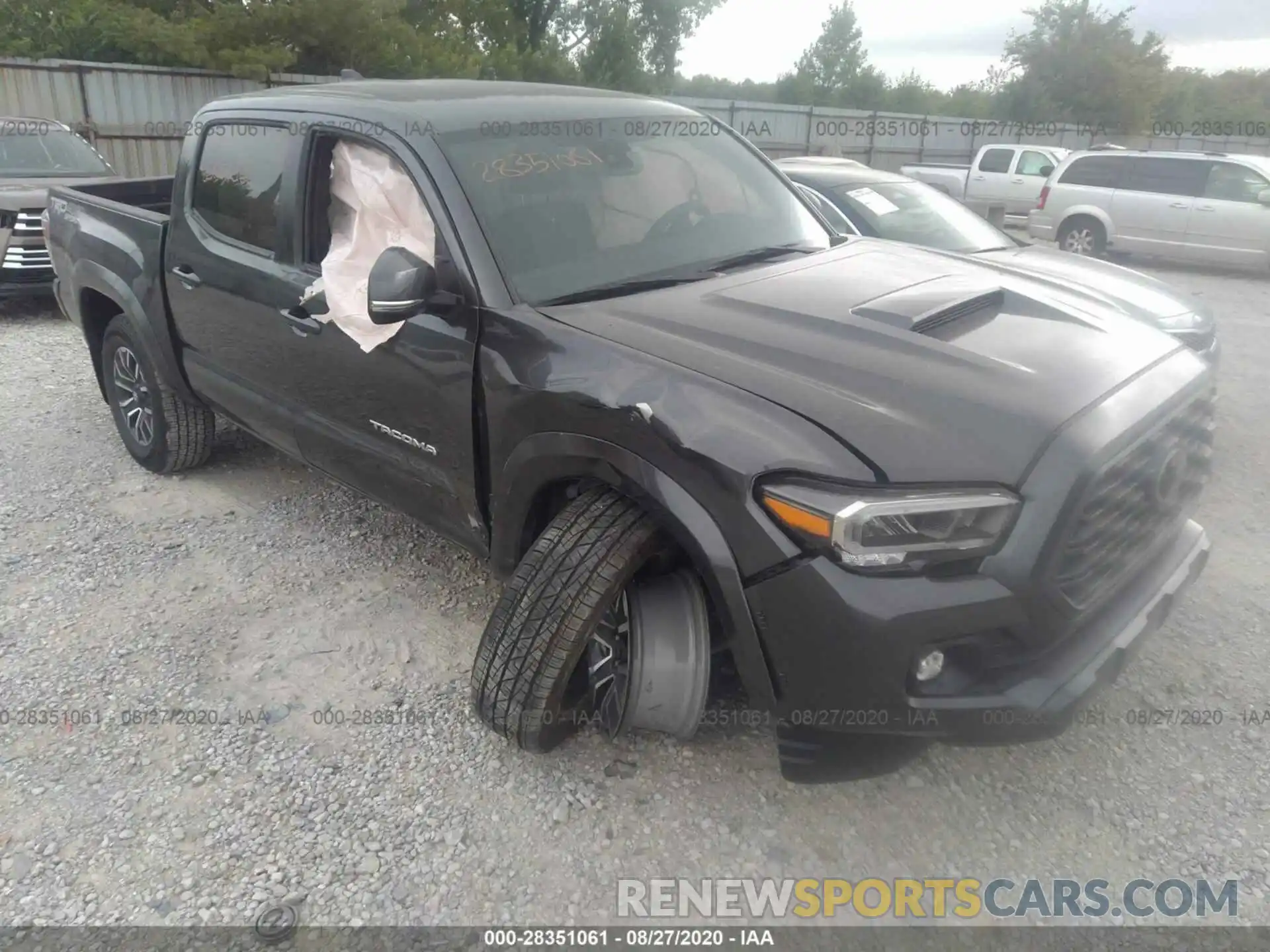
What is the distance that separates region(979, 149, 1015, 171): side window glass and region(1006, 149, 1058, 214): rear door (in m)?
0.15

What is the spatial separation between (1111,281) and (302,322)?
3.82 metres

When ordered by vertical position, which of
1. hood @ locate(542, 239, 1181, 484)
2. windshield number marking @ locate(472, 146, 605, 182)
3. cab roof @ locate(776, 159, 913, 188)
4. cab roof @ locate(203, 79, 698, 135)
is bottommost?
hood @ locate(542, 239, 1181, 484)

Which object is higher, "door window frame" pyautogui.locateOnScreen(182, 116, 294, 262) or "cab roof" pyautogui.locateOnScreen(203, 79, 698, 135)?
"cab roof" pyautogui.locateOnScreen(203, 79, 698, 135)

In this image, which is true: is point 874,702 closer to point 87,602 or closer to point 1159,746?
point 1159,746

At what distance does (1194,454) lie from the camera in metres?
2.65

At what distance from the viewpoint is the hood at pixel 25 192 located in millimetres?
7832

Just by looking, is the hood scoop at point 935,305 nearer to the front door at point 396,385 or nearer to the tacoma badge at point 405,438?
the front door at point 396,385

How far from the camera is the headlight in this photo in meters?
2.01

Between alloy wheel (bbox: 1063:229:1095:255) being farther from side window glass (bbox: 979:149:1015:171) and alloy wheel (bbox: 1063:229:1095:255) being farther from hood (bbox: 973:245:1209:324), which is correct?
hood (bbox: 973:245:1209:324)

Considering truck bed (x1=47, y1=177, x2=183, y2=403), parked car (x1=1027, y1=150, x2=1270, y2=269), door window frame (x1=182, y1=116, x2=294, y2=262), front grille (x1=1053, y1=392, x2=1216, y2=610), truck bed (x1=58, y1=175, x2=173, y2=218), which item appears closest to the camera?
front grille (x1=1053, y1=392, x2=1216, y2=610)

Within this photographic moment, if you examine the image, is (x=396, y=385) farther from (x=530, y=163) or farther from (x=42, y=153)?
(x=42, y=153)

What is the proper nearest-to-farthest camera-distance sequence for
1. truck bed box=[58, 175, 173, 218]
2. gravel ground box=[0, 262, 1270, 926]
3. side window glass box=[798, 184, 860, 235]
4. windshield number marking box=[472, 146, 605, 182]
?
gravel ground box=[0, 262, 1270, 926]
windshield number marking box=[472, 146, 605, 182]
truck bed box=[58, 175, 173, 218]
side window glass box=[798, 184, 860, 235]

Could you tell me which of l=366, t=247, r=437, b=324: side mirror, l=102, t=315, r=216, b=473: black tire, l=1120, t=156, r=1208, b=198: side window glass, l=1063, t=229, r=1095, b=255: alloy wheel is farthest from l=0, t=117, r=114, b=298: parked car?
l=1120, t=156, r=1208, b=198: side window glass

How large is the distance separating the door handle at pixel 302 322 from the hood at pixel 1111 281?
248 cm
